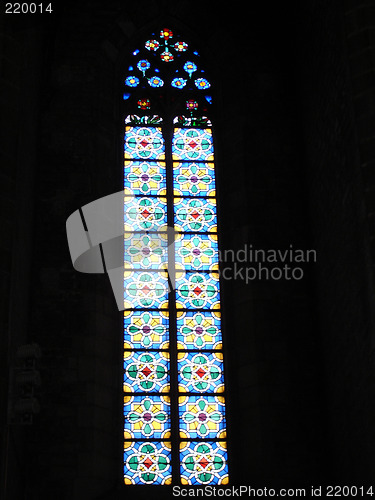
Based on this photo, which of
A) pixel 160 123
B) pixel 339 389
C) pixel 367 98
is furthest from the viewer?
pixel 160 123

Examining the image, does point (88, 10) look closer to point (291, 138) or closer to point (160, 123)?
point (160, 123)

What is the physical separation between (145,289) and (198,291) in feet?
1.83

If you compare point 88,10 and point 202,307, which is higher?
point 88,10

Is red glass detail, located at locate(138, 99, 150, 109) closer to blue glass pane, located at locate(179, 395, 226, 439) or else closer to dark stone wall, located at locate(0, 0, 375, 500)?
dark stone wall, located at locate(0, 0, 375, 500)

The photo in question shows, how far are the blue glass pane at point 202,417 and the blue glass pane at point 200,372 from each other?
0.35 feet

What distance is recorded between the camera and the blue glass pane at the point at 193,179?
11344mm

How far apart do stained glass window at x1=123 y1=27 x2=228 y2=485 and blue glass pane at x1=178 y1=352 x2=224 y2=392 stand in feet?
0.03

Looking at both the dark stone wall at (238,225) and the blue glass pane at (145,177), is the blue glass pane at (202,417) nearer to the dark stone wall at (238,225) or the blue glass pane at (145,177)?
the dark stone wall at (238,225)

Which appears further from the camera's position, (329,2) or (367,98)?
(329,2)

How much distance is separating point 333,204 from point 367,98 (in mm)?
1378

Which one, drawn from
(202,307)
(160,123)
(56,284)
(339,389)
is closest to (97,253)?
(56,284)

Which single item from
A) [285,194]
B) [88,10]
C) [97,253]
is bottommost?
[97,253]

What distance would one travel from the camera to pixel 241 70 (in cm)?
1189

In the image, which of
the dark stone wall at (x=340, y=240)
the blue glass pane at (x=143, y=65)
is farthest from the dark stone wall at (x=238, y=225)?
the blue glass pane at (x=143, y=65)
